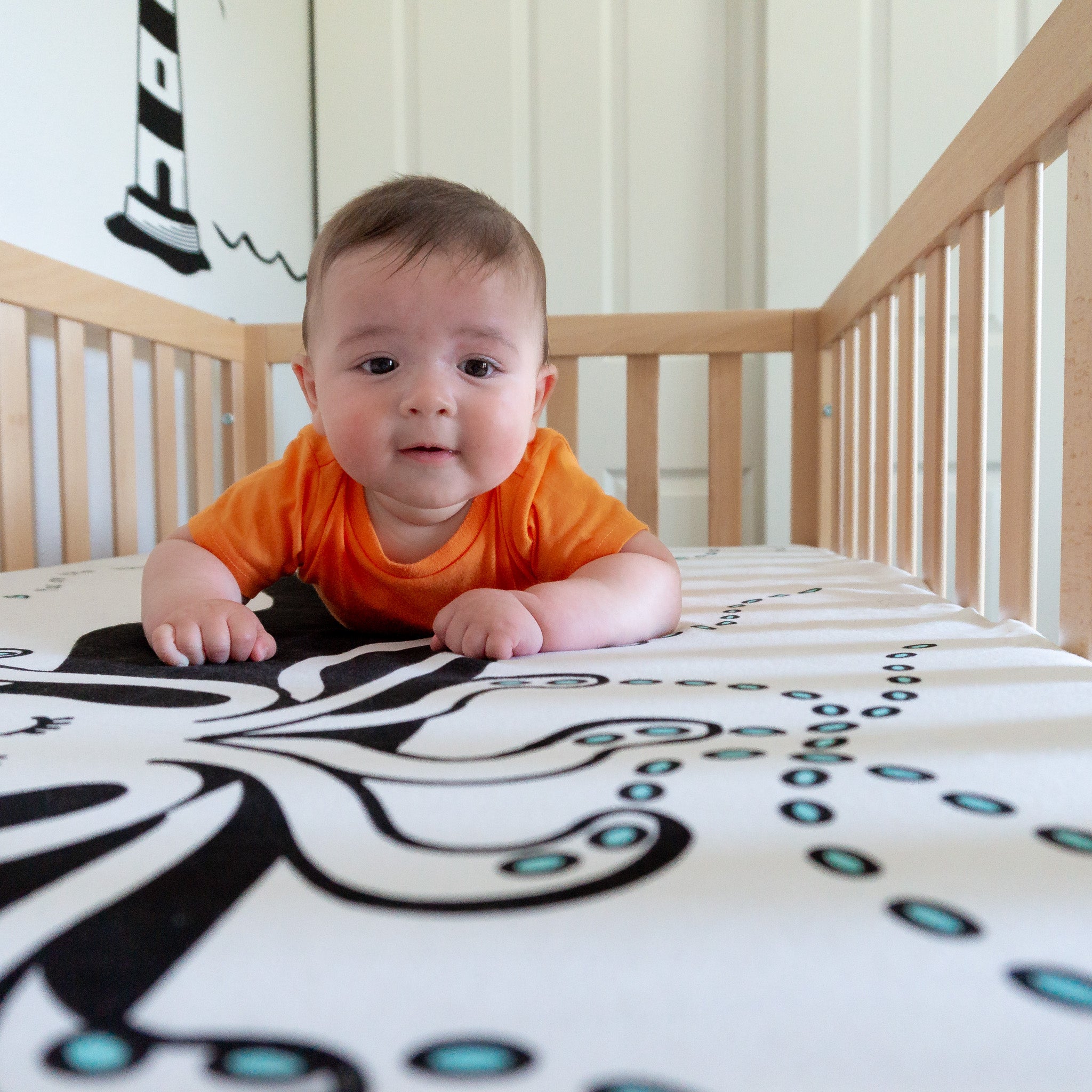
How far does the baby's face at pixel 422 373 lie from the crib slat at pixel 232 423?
3.57ft

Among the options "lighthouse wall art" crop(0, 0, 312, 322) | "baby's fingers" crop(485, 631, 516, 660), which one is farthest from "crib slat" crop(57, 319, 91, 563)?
"baby's fingers" crop(485, 631, 516, 660)

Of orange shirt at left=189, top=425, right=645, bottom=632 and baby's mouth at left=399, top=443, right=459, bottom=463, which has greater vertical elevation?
baby's mouth at left=399, top=443, right=459, bottom=463

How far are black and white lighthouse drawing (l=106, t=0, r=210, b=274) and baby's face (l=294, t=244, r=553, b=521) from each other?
96 cm

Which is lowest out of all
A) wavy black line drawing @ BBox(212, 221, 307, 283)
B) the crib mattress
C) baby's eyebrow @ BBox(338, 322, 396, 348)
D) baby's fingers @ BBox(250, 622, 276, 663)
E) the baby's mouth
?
the crib mattress

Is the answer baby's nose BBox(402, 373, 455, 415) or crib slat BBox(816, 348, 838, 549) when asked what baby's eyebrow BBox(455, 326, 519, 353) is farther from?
crib slat BBox(816, 348, 838, 549)

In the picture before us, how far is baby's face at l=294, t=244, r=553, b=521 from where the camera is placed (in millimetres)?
657

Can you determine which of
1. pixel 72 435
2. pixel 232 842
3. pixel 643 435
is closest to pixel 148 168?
pixel 72 435

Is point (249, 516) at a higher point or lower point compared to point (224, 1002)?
higher

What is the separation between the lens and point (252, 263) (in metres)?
1.94

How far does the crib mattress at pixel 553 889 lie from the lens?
7.0 inches

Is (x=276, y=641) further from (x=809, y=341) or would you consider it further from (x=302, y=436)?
(x=809, y=341)

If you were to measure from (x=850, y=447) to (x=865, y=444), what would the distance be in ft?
0.31

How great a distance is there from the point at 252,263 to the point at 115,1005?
1947mm

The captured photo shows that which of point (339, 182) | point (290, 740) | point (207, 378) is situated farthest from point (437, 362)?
point (339, 182)
